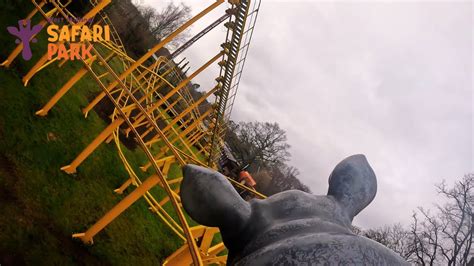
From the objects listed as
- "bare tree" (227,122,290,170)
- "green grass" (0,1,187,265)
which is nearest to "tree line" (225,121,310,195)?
"bare tree" (227,122,290,170)

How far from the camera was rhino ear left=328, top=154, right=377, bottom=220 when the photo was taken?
1424 mm

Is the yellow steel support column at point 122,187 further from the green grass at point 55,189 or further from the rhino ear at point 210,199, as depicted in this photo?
the rhino ear at point 210,199

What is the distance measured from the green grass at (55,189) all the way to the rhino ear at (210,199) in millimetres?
4844

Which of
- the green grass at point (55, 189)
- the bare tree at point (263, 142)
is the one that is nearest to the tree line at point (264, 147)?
the bare tree at point (263, 142)

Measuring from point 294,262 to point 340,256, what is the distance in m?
0.13

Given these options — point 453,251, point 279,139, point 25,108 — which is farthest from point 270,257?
point 279,139

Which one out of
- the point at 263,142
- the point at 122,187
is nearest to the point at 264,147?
the point at 263,142

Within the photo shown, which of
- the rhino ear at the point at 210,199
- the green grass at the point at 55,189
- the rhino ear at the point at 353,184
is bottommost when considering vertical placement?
the green grass at the point at 55,189

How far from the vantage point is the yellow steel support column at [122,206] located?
503cm

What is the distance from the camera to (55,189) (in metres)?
6.37

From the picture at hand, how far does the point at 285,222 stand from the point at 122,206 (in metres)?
4.52

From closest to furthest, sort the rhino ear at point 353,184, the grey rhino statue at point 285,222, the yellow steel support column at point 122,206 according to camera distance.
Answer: the grey rhino statue at point 285,222 < the rhino ear at point 353,184 < the yellow steel support column at point 122,206

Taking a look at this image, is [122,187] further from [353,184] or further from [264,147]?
[264,147]

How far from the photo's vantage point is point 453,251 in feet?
53.5
